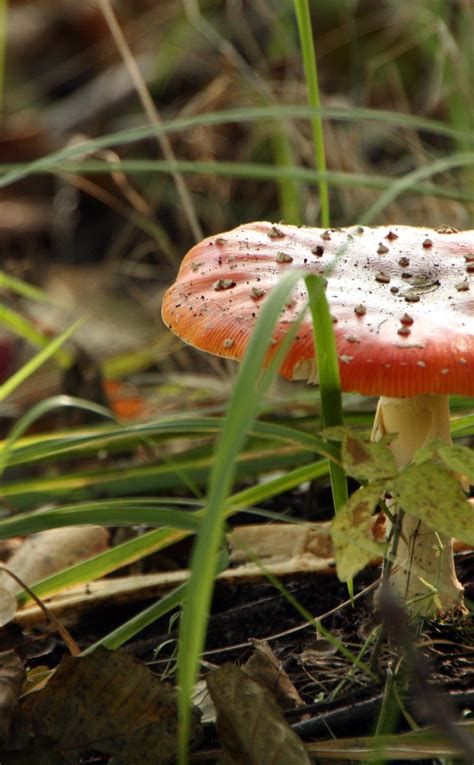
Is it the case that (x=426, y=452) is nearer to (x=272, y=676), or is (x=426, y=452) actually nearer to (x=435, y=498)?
(x=435, y=498)

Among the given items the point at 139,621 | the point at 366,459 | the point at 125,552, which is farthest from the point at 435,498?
the point at 125,552

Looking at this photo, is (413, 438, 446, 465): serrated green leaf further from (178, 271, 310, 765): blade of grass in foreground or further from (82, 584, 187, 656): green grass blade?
(82, 584, 187, 656): green grass blade

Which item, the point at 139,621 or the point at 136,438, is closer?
the point at 139,621

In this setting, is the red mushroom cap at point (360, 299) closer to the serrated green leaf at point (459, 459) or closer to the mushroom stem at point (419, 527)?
the serrated green leaf at point (459, 459)

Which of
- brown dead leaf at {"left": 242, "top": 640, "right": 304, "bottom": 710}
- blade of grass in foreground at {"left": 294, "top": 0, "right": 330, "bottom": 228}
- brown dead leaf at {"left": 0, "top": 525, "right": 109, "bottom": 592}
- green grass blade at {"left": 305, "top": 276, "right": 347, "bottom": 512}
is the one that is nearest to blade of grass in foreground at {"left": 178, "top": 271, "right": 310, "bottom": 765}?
green grass blade at {"left": 305, "top": 276, "right": 347, "bottom": 512}

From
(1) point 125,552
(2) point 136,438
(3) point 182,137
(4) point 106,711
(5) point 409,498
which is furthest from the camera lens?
(3) point 182,137

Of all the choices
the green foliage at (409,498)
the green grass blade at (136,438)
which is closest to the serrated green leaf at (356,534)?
the green foliage at (409,498)

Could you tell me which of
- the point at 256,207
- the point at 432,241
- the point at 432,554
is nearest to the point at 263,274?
the point at 432,241
